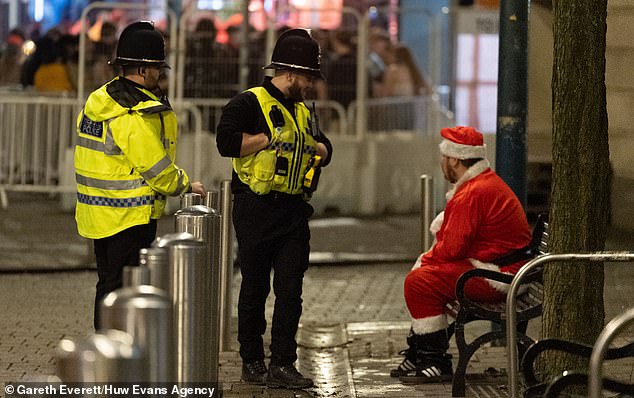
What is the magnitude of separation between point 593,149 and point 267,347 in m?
2.85

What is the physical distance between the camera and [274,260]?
302 inches

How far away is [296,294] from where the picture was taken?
7.59 m

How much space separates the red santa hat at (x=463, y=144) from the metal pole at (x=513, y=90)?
3.41 feet

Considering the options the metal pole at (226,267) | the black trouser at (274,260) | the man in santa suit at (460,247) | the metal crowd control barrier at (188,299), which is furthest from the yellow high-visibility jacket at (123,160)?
the metal crowd control barrier at (188,299)

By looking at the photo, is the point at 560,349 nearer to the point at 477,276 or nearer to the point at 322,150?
the point at 477,276

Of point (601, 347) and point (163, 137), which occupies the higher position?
point (163, 137)

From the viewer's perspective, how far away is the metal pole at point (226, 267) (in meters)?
8.40

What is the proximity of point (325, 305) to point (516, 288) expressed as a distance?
4.99m

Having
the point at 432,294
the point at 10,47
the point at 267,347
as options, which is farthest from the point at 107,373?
the point at 10,47

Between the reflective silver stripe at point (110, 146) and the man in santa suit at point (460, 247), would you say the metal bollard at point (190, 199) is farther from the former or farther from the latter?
the man in santa suit at point (460, 247)

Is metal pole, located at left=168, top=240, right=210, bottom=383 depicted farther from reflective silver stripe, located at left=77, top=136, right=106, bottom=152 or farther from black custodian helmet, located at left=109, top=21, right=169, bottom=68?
black custodian helmet, located at left=109, top=21, right=169, bottom=68

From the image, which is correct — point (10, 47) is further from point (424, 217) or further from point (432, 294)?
point (432, 294)

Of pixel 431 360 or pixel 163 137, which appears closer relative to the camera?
pixel 163 137

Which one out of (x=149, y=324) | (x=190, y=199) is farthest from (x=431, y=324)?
(x=149, y=324)
